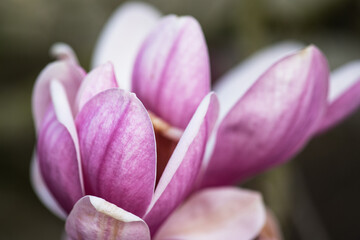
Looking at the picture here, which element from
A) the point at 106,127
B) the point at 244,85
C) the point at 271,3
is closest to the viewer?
the point at 106,127

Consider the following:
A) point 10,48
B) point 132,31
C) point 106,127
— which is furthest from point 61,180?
point 10,48

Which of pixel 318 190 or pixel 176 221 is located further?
pixel 318 190

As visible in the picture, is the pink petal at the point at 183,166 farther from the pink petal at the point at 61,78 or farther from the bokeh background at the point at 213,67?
the bokeh background at the point at 213,67

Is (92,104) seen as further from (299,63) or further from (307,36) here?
(307,36)

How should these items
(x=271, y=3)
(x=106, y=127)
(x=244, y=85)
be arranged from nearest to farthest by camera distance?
(x=106, y=127) < (x=244, y=85) < (x=271, y=3)

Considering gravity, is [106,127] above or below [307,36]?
above

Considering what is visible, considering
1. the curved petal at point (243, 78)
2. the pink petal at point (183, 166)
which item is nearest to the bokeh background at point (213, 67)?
the curved petal at point (243, 78)

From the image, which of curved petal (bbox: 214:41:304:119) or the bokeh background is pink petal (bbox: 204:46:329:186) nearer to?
curved petal (bbox: 214:41:304:119)

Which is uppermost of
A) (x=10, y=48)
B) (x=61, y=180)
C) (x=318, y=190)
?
(x=61, y=180)
